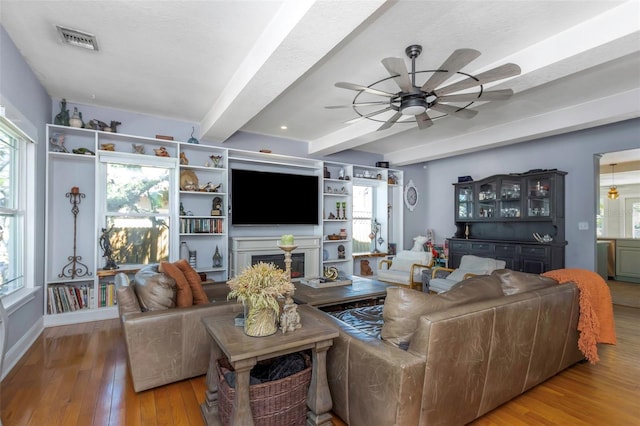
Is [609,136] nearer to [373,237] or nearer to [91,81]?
[373,237]

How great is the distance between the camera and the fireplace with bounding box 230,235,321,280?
186 inches

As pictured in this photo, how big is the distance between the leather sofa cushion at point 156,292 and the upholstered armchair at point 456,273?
3119 mm

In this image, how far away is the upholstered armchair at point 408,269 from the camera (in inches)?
186

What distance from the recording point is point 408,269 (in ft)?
16.9

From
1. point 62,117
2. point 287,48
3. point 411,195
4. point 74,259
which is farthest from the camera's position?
point 411,195

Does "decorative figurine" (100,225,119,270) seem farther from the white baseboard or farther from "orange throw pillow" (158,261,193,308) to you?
"orange throw pillow" (158,261,193,308)

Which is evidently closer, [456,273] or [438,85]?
[438,85]

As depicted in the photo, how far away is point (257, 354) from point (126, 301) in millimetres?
1284

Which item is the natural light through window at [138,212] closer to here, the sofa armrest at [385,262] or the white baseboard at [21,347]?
the white baseboard at [21,347]

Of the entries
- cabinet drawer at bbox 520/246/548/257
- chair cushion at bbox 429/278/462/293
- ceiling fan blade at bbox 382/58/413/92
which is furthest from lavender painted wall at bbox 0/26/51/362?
cabinet drawer at bbox 520/246/548/257

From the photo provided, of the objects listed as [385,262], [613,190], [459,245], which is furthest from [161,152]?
[613,190]

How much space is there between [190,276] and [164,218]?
214cm

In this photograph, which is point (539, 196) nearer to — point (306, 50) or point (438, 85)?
point (438, 85)

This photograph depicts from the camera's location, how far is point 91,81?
3.29m
